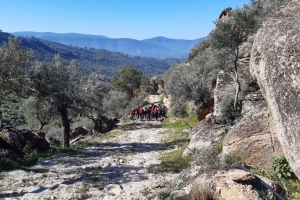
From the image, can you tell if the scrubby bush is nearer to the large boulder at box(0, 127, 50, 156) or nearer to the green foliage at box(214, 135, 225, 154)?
the green foliage at box(214, 135, 225, 154)

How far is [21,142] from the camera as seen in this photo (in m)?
19.0

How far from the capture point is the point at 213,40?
1809 cm

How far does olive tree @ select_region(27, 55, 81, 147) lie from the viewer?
21297mm

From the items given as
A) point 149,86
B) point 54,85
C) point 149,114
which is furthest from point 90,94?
point 149,86

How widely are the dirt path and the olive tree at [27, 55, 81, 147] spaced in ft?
15.8

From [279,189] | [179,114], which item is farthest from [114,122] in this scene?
[279,189]

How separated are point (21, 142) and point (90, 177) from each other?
7.72 meters

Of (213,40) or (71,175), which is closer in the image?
(71,175)

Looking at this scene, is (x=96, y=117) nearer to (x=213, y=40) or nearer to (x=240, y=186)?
(x=213, y=40)

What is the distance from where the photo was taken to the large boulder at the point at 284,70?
16.8 feet

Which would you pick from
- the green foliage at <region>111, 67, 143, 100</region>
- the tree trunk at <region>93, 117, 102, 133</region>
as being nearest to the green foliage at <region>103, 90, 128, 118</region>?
the tree trunk at <region>93, 117, 102, 133</region>

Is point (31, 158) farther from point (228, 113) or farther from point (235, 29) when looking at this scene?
point (235, 29)

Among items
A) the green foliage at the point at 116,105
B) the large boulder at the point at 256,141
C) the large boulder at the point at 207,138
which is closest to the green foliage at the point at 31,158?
the large boulder at the point at 207,138

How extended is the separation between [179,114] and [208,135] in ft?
40.6
